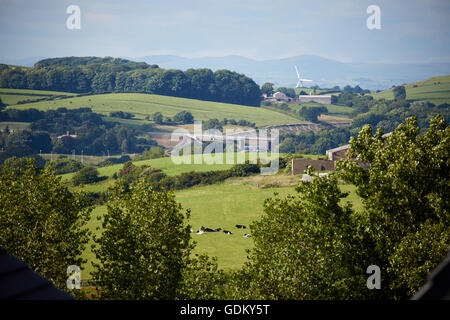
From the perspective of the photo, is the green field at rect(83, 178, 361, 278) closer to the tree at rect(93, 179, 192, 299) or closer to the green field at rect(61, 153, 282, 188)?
the green field at rect(61, 153, 282, 188)

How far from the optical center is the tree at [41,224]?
84.4 ft

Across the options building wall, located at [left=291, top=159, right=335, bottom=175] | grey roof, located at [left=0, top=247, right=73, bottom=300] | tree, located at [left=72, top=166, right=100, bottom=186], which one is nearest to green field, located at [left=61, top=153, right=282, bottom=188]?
tree, located at [left=72, top=166, right=100, bottom=186]

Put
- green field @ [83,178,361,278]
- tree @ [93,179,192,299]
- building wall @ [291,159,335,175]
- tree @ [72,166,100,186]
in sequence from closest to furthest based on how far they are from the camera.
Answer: tree @ [93,179,192,299], green field @ [83,178,361,278], building wall @ [291,159,335,175], tree @ [72,166,100,186]

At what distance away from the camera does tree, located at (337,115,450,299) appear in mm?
24094

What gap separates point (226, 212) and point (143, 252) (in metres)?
64.4

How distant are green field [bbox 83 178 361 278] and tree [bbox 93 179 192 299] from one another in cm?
2731

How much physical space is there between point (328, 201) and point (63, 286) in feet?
51.3

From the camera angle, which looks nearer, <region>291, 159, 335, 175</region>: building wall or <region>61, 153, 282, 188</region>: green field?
<region>291, 159, 335, 175</region>: building wall

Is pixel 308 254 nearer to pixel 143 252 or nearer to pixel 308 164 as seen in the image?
pixel 143 252

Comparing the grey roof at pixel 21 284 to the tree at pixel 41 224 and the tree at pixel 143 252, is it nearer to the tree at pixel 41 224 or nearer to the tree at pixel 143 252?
the tree at pixel 143 252

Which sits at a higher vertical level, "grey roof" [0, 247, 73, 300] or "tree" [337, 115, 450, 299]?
"grey roof" [0, 247, 73, 300]

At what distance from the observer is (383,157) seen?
2934 cm

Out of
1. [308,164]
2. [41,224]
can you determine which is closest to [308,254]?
[41,224]
